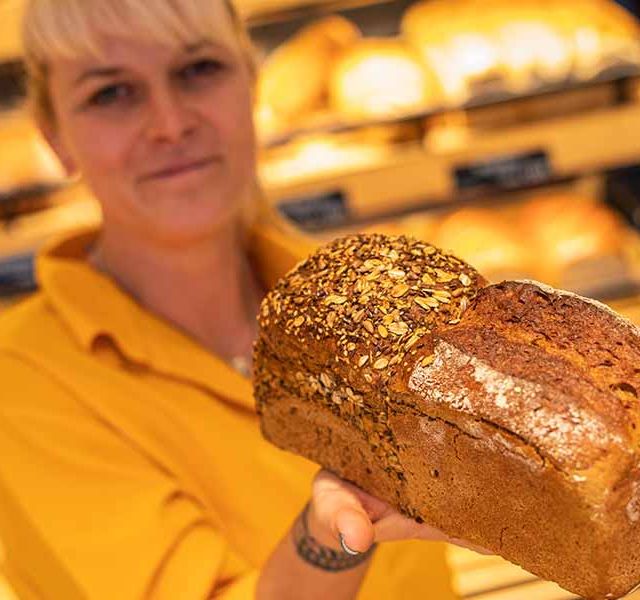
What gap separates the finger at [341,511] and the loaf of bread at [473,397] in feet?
0.08

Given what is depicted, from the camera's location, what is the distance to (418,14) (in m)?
2.92

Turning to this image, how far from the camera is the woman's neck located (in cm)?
154

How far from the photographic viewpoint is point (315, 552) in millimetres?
1063

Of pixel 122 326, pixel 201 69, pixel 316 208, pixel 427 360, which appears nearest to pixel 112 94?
pixel 201 69

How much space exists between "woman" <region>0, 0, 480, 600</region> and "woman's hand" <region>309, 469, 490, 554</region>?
8 cm

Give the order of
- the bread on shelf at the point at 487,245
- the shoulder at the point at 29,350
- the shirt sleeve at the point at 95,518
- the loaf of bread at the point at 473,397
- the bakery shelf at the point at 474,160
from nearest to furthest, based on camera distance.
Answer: the loaf of bread at the point at 473,397, the shirt sleeve at the point at 95,518, the shoulder at the point at 29,350, the bakery shelf at the point at 474,160, the bread on shelf at the point at 487,245

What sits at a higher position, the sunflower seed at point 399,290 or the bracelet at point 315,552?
the sunflower seed at point 399,290

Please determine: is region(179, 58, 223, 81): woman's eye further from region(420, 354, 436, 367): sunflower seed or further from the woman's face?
region(420, 354, 436, 367): sunflower seed

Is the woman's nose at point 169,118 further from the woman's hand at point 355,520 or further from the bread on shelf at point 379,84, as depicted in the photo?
the bread on shelf at point 379,84

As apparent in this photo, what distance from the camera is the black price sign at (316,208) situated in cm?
262

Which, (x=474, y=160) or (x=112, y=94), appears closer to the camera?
(x=112, y=94)

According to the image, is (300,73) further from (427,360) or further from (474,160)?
(427,360)

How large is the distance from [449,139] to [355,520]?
188 cm

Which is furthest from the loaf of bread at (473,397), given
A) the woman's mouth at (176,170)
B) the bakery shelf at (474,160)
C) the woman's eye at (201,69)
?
the bakery shelf at (474,160)
